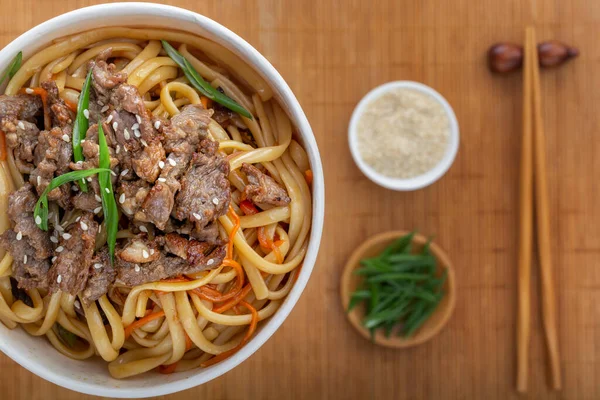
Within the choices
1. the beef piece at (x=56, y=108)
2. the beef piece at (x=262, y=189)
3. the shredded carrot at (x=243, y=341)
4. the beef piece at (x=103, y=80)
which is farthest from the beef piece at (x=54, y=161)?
the shredded carrot at (x=243, y=341)

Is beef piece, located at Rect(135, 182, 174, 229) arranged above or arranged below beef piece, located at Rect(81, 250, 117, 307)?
above

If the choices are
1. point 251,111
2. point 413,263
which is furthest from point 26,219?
point 413,263

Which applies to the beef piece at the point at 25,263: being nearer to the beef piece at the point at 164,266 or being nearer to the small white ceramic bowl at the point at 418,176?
the beef piece at the point at 164,266

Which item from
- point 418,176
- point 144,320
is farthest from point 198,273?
point 418,176

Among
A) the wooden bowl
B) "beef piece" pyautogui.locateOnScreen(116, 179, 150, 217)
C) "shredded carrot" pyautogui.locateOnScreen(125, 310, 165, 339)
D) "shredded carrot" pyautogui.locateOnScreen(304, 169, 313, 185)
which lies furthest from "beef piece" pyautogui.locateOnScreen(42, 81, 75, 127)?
the wooden bowl

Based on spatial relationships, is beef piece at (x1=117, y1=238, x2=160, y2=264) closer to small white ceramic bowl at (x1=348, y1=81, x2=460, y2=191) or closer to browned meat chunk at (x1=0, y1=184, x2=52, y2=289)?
browned meat chunk at (x1=0, y1=184, x2=52, y2=289)

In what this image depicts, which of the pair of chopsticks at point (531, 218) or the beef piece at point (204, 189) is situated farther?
the pair of chopsticks at point (531, 218)
